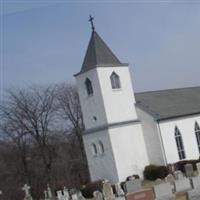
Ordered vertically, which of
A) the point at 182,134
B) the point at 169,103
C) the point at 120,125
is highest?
the point at 169,103

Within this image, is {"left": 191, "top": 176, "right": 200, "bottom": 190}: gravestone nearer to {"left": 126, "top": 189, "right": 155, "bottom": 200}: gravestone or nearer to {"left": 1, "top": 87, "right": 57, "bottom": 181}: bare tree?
{"left": 126, "top": 189, "right": 155, "bottom": 200}: gravestone

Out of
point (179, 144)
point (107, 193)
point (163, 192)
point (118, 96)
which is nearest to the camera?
point (163, 192)

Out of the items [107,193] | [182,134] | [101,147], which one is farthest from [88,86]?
[107,193]

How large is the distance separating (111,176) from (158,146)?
12.0 ft

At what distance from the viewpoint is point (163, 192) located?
64.2ft

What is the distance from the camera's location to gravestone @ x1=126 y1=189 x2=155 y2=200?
16503 millimetres

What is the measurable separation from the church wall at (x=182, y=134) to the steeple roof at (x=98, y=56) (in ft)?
16.5

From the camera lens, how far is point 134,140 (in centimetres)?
3166

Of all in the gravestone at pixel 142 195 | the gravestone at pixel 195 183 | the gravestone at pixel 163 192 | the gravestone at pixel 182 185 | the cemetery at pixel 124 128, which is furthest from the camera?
the cemetery at pixel 124 128

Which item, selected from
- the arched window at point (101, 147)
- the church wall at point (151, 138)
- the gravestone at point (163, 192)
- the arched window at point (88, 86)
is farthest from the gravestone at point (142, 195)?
the arched window at point (88, 86)

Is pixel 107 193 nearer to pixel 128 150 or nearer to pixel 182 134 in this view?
pixel 128 150

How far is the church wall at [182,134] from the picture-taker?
1232 inches

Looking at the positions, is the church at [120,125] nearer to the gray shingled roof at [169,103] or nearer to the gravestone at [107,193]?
the gray shingled roof at [169,103]

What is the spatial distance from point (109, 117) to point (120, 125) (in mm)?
899
